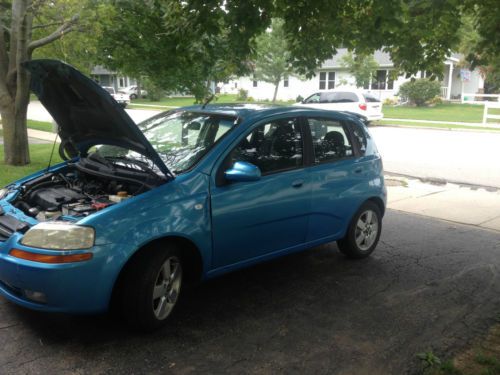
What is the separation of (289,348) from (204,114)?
2.30 metres

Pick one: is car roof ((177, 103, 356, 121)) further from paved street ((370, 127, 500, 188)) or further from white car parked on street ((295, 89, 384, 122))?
white car parked on street ((295, 89, 384, 122))

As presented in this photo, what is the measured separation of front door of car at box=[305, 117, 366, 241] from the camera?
4.88 m

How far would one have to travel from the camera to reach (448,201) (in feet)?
28.9

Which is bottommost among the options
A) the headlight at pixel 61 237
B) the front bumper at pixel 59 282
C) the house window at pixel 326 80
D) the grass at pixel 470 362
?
the grass at pixel 470 362

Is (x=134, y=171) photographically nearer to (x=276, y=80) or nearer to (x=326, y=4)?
(x=326, y=4)

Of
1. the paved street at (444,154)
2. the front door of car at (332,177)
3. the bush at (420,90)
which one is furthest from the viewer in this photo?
the bush at (420,90)

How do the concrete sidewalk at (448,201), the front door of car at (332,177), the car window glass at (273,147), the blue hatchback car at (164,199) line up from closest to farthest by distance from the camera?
the blue hatchback car at (164,199)
the car window glass at (273,147)
the front door of car at (332,177)
the concrete sidewalk at (448,201)

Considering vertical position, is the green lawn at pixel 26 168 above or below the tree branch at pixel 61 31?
below

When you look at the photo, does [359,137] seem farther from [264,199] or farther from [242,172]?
[242,172]

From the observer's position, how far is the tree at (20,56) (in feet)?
29.2

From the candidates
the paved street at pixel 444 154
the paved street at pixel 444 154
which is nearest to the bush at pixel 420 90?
the paved street at pixel 444 154

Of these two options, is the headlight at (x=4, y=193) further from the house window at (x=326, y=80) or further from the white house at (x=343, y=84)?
the house window at (x=326, y=80)

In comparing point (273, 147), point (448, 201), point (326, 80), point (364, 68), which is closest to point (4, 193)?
point (273, 147)

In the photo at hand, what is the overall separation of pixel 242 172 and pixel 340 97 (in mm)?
21087
